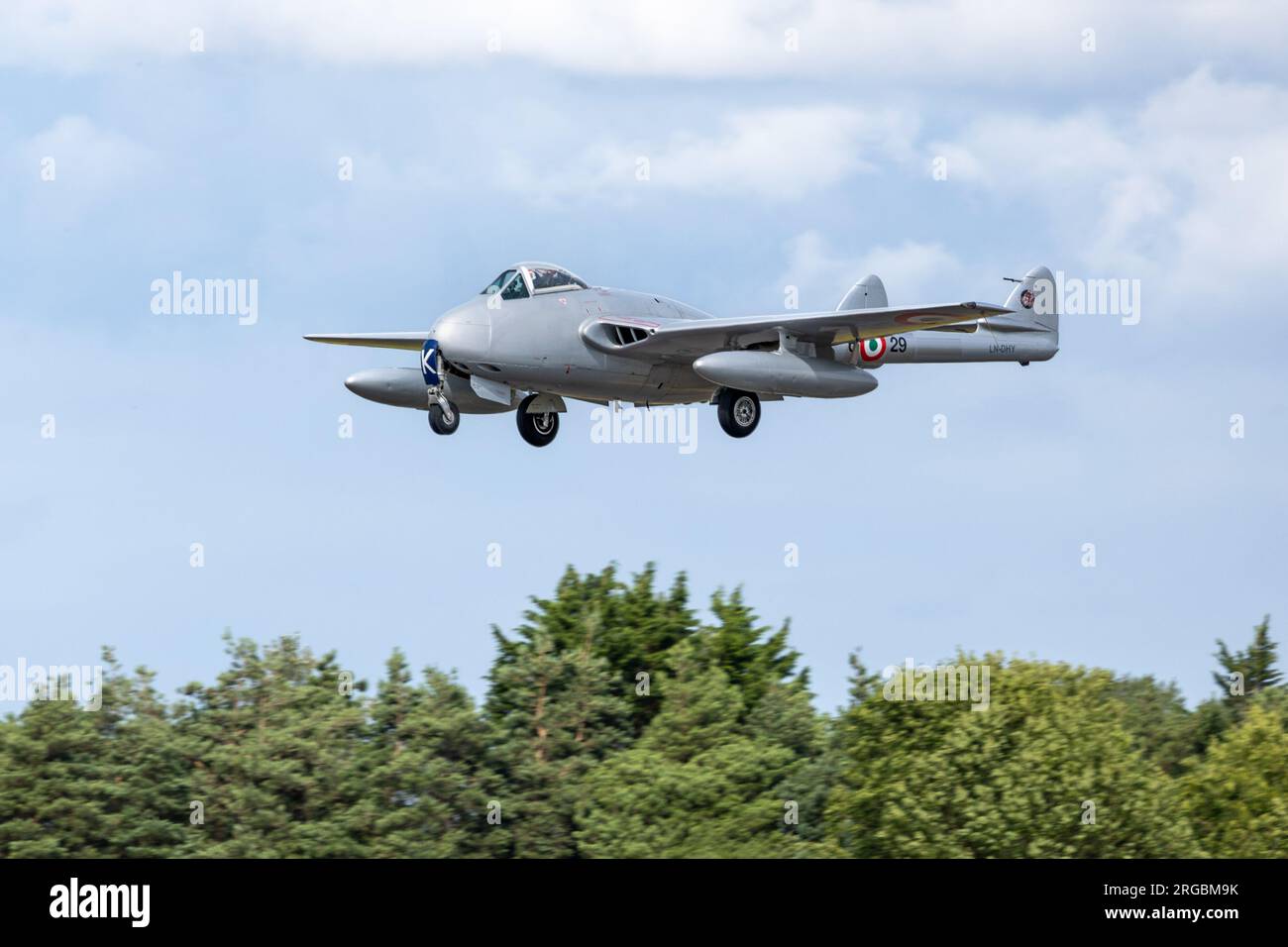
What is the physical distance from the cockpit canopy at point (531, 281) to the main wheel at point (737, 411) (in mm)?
3868

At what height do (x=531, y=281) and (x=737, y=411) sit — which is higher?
(x=531, y=281)

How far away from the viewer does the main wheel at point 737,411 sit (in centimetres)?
3766

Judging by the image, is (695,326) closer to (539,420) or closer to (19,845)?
(539,420)

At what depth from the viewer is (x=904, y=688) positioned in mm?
60844

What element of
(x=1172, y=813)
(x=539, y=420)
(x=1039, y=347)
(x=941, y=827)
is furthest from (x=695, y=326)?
(x=1172, y=813)

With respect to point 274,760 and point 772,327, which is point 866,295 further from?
point 274,760

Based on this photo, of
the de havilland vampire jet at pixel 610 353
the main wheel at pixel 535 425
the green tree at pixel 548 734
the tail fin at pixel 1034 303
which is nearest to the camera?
the de havilland vampire jet at pixel 610 353

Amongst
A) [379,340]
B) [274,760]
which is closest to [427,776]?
[274,760]

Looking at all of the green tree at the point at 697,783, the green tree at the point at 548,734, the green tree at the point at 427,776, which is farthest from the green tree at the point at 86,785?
the green tree at the point at 697,783

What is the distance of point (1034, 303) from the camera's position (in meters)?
44.2

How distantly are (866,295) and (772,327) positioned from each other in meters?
4.63

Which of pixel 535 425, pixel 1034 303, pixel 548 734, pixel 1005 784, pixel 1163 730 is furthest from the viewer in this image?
pixel 1163 730

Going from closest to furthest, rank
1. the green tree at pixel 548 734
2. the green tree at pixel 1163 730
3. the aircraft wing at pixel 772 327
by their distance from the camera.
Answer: the aircraft wing at pixel 772 327
the green tree at pixel 548 734
the green tree at pixel 1163 730

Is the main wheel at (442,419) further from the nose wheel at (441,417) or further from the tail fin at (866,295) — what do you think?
the tail fin at (866,295)
